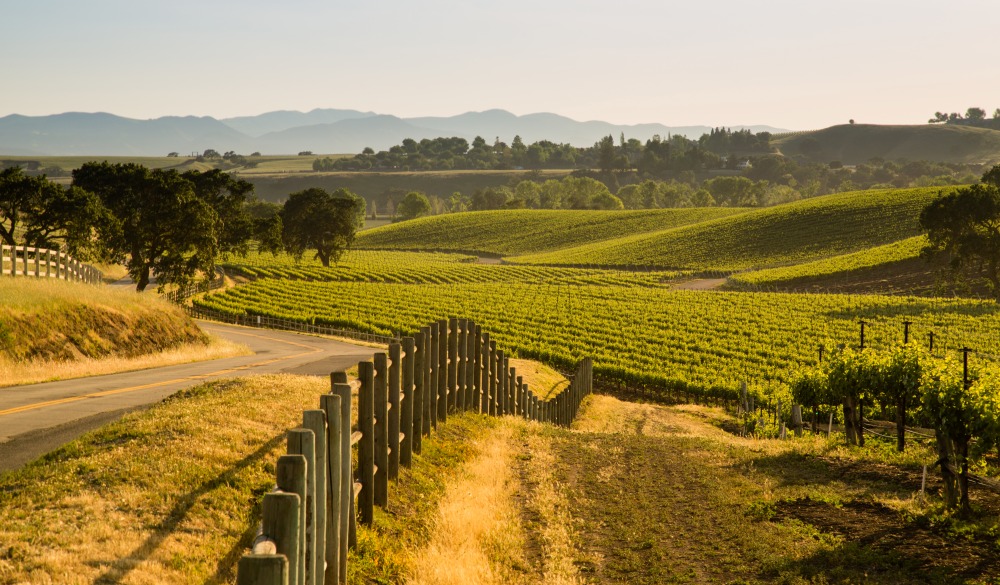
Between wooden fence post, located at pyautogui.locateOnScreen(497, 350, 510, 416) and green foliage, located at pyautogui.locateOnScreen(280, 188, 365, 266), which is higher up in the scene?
green foliage, located at pyautogui.locateOnScreen(280, 188, 365, 266)

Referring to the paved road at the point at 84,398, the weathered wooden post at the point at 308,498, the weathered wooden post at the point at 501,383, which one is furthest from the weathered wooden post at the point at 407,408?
the weathered wooden post at the point at 501,383

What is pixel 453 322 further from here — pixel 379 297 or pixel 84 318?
pixel 379 297

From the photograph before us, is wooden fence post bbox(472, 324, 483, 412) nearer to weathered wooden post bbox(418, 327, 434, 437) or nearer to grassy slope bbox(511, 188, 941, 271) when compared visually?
weathered wooden post bbox(418, 327, 434, 437)

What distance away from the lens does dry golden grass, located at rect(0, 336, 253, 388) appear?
1981 centimetres

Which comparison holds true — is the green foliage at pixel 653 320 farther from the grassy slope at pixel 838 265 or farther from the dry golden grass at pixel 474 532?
the dry golden grass at pixel 474 532

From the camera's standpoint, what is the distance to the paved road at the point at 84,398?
11172 mm

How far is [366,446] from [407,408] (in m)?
2.17

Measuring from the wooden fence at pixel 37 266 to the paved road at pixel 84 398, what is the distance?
41.6 feet

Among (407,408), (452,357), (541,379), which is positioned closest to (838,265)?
(541,379)

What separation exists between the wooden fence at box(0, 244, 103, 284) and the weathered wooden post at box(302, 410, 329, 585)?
29708 millimetres

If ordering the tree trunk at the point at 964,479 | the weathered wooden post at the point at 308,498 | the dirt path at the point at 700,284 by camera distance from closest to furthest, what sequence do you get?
the weathered wooden post at the point at 308,498
the tree trunk at the point at 964,479
the dirt path at the point at 700,284

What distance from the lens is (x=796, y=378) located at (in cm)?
2300

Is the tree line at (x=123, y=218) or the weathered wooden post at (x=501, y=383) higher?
the tree line at (x=123, y=218)

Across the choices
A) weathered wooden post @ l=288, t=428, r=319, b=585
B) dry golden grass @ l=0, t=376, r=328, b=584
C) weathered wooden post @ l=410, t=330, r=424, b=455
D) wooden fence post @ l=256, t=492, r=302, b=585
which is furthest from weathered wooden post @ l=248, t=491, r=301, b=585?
weathered wooden post @ l=410, t=330, r=424, b=455
